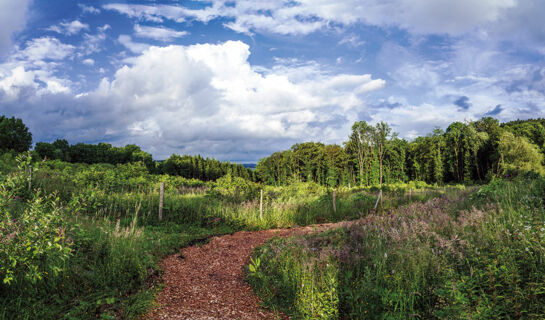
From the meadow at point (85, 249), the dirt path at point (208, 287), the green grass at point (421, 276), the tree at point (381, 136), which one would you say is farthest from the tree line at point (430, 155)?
the green grass at point (421, 276)

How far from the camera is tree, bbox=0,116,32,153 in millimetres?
32938

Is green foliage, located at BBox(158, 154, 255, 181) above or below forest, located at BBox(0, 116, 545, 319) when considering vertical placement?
above

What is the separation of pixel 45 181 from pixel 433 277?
17.0m

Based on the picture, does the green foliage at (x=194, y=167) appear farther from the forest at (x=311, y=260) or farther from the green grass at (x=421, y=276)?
the green grass at (x=421, y=276)

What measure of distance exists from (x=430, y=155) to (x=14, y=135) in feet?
170

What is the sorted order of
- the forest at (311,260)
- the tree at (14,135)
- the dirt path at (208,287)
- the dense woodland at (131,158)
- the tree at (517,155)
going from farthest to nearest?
the dense woodland at (131,158) → the tree at (14,135) → the tree at (517,155) → the dirt path at (208,287) → the forest at (311,260)

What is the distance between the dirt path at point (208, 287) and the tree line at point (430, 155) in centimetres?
3003

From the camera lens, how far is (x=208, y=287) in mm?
5445

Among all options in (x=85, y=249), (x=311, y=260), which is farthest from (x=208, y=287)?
(x=85, y=249)

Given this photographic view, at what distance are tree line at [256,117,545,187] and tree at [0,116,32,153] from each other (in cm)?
3234

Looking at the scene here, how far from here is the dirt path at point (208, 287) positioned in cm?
446

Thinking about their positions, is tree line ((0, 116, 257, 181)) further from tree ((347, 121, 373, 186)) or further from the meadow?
the meadow

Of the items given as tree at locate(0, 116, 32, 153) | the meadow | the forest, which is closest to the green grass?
the forest

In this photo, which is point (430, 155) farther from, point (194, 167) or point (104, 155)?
point (104, 155)
